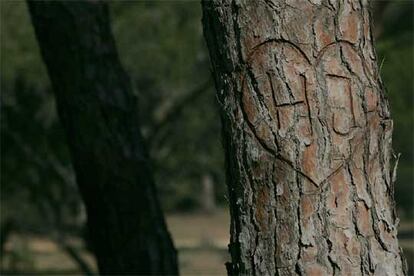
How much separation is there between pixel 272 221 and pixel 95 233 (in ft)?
9.31

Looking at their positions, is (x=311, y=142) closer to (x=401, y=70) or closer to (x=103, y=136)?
(x=103, y=136)

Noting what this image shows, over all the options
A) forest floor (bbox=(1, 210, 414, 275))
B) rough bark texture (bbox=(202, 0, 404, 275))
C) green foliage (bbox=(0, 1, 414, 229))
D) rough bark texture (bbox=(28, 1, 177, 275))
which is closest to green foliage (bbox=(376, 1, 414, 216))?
green foliage (bbox=(0, 1, 414, 229))

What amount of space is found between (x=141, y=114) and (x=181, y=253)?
178 inches

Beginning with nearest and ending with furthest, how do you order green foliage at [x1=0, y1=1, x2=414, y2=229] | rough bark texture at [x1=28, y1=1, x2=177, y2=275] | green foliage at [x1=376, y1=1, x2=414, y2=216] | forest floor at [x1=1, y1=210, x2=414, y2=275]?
rough bark texture at [x1=28, y1=1, x2=177, y2=275], green foliage at [x1=376, y1=1, x2=414, y2=216], green foliage at [x1=0, y1=1, x2=414, y2=229], forest floor at [x1=1, y1=210, x2=414, y2=275]

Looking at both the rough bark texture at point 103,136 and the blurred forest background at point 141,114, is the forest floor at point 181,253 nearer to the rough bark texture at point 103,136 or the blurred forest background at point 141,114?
the blurred forest background at point 141,114

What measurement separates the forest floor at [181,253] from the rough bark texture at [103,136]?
8.40 metres

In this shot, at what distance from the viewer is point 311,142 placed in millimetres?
2961

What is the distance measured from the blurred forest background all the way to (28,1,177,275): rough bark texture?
12.1 m

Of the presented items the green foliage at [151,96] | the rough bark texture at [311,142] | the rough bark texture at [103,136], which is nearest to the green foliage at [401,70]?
the green foliage at [151,96]

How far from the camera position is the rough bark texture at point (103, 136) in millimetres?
5539

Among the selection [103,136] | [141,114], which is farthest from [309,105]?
[141,114]

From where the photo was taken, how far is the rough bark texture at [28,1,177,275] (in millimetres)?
5539

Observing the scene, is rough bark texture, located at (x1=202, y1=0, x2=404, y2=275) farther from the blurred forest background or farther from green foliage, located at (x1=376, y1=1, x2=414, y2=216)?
the blurred forest background

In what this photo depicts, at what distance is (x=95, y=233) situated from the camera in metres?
5.70
